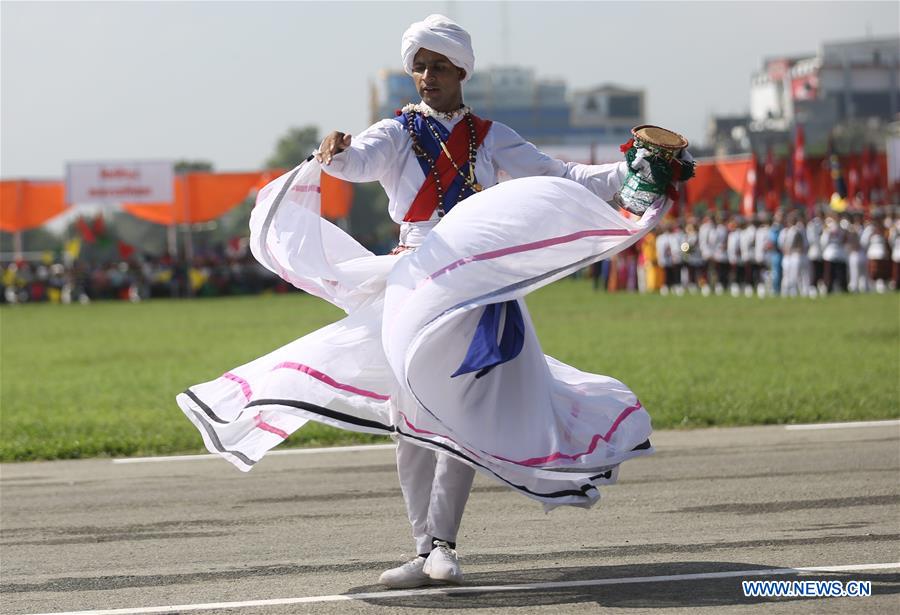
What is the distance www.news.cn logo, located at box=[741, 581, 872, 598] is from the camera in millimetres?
5723

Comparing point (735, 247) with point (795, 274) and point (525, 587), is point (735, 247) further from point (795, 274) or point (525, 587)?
point (525, 587)

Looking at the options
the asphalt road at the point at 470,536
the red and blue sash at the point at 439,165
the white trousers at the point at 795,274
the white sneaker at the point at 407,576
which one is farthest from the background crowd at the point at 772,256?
the white sneaker at the point at 407,576

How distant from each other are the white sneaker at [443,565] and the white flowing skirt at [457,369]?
491 millimetres

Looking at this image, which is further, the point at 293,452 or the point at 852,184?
the point at 852,184

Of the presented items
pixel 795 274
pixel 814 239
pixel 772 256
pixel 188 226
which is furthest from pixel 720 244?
pixel 188 226

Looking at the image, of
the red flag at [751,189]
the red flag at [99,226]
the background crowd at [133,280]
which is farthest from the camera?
the red flag at [99,226]

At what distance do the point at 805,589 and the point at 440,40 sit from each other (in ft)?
8.75

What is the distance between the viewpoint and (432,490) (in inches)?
246

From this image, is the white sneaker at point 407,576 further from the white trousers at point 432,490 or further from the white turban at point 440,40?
the white turban at point 440,40

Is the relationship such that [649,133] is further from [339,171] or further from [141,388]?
[141,388]

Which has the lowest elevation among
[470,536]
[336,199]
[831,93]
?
[831,93]

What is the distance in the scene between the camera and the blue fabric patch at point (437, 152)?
6.31 metres

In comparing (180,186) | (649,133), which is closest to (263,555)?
(649,133)

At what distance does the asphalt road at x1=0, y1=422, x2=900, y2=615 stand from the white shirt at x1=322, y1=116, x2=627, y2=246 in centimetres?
155
